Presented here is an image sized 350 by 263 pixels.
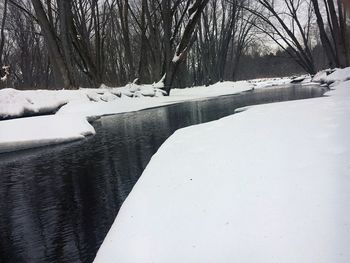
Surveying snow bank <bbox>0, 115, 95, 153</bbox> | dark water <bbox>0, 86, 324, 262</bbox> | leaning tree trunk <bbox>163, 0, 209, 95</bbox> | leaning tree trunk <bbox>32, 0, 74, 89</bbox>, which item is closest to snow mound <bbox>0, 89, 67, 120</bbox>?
snow bank <bbox>0, 115, 95, 153</bbox>

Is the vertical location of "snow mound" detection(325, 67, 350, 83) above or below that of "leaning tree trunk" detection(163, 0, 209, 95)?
below

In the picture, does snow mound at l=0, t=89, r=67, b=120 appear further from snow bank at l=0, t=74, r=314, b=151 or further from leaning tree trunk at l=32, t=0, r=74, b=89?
leaning tree trunk at l=32, t=0, r=74, b=89

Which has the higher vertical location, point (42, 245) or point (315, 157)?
point (315, 157)

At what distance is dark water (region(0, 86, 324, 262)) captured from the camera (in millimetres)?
3684

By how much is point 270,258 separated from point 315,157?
Answer: 6.10 feet

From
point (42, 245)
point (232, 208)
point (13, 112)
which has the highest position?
point (13, 112)

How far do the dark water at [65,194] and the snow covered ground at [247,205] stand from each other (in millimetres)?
373

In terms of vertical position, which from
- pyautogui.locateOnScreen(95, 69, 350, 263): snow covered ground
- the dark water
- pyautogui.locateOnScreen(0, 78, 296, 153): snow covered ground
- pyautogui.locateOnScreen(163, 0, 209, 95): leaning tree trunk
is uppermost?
pyautogui.locateOnScreen(163, 0, 209, 95): leaning tree trunk

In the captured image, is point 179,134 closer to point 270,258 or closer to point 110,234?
point 110,234

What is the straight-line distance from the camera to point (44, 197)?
5195 millimetres

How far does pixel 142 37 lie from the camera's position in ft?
82.7

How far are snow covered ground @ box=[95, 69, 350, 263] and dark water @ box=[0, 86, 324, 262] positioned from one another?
37cm

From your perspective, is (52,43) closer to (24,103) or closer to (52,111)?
(52,111)

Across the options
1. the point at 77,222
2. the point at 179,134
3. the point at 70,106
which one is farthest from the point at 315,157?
the point at 70,106
